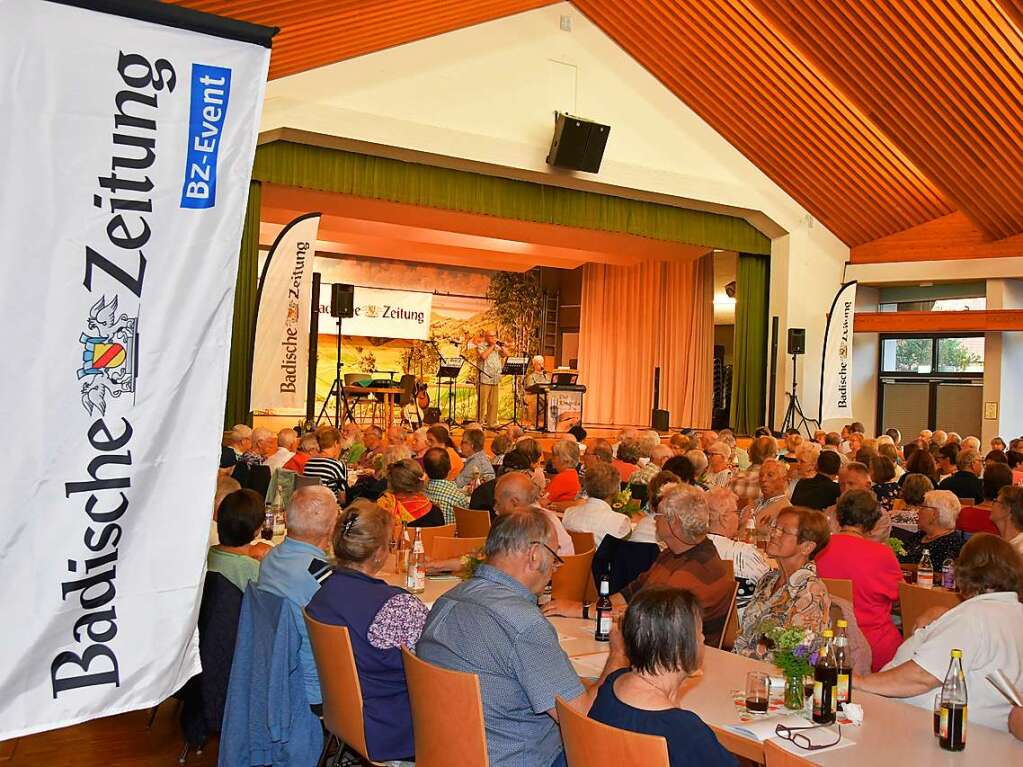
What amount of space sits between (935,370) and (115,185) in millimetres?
16846

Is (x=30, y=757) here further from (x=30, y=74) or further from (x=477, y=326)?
(x=477, y=326)

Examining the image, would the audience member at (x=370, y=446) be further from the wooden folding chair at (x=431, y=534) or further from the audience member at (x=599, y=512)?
the audience member at (x=599, y=512)

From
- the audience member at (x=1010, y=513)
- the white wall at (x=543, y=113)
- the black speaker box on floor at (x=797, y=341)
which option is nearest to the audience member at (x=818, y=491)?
the audience member at (x=1010, y=513)

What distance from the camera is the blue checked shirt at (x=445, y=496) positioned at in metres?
6.44

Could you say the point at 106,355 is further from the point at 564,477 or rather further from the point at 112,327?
the point at 564,477

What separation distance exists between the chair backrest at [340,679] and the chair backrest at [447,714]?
0.27 meters

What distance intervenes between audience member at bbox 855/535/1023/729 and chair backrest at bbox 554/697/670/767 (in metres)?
1.13

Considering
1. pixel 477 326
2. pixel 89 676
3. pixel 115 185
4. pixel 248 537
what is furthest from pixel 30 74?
pixel 477 326

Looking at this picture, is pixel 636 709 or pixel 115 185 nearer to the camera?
pixel 115 185

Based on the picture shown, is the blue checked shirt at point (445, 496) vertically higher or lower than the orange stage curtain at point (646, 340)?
lower

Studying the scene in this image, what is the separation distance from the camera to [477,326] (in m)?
20.3

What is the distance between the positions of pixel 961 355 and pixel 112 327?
1666 cm

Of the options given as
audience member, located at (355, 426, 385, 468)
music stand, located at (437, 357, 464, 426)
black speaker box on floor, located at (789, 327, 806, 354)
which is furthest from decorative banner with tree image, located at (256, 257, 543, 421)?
audience member, located at (355, 426, 385, 468)

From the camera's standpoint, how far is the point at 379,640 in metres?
3.15
